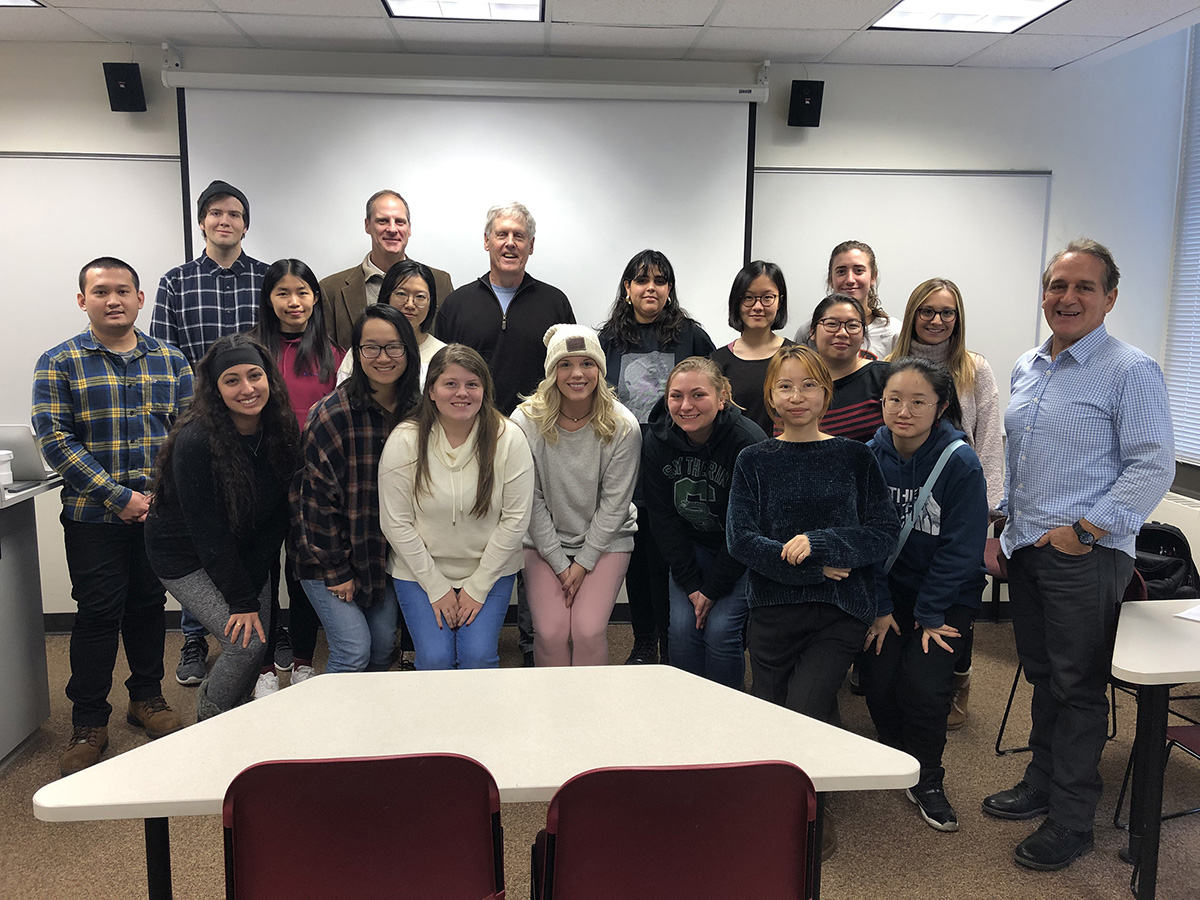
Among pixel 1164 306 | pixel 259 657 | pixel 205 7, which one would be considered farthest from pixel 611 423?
pixel 1164 306

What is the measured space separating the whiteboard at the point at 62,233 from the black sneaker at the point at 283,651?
1.90 m

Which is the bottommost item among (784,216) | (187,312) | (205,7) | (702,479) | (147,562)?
(147,562)

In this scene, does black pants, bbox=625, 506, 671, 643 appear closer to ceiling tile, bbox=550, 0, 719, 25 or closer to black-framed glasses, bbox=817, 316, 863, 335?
black-framed glasses, bbox=817, 316, 863, 335

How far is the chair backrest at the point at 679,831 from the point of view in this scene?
3.96ft

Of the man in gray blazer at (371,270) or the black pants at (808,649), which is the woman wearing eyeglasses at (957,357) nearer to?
the black pants at (808,649)

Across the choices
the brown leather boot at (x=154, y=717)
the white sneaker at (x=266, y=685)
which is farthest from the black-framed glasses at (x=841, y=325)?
the brown leather boot at (x=154, y=717)

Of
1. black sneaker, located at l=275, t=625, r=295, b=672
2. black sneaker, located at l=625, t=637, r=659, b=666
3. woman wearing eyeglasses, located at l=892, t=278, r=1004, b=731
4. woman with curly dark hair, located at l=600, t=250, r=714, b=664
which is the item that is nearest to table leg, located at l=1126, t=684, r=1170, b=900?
woman wearing eyeglasses, located at l=892, t=278, r=1004, b=731

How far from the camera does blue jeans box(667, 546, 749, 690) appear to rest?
2.68 meters

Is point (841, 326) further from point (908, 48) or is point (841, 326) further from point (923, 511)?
point (908, 48)

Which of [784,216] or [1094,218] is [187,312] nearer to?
[784,216]

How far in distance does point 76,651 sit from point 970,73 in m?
4.95

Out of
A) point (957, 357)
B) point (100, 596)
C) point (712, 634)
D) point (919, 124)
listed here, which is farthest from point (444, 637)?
point (919, 124)

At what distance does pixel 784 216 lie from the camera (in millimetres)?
4410

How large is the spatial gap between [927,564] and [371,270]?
2631 millimetres
